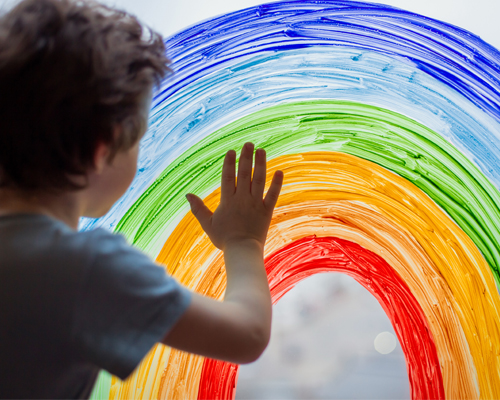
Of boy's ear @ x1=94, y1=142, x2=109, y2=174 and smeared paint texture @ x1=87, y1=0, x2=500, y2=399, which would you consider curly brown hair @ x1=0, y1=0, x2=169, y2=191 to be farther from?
smeared paint texture @ x1=87, y1=0, x2=500, y2=399

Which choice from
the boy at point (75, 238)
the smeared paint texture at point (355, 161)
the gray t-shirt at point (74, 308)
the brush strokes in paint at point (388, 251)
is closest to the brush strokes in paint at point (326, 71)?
the smeared paint texture at point (355, 161)

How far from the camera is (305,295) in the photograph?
801mm

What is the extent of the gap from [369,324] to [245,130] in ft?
1.48

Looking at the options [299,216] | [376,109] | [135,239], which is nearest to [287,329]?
[299,216]

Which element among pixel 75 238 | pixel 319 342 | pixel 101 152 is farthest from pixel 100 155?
pixel 319 342

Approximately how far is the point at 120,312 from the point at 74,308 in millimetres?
48

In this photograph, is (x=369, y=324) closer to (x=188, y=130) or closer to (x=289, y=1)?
(x=188, y=130)

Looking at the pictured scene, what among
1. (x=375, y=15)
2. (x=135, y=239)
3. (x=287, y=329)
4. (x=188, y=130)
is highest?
(x=375, y=15)

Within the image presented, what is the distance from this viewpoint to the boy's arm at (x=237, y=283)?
424 mm

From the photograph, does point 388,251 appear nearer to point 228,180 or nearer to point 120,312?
point 228,180

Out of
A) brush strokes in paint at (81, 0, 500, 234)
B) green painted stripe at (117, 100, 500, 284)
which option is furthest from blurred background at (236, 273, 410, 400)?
brush strokes in paint at (81, 0, 500, 234)

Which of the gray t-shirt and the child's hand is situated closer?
the gray t-shirt

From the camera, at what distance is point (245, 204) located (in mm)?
612

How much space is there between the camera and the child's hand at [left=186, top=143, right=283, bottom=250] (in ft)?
1.97
